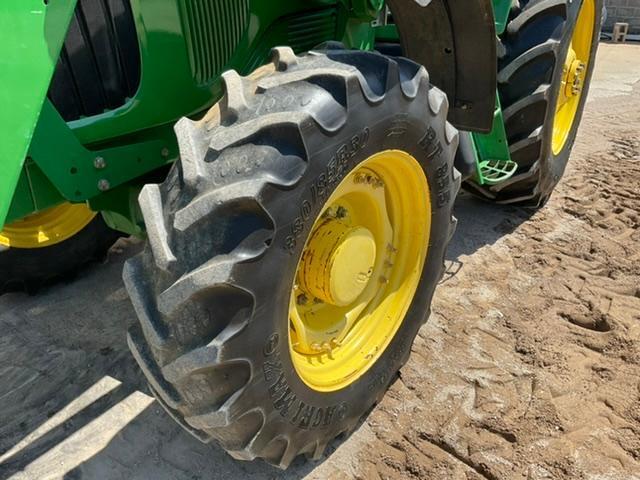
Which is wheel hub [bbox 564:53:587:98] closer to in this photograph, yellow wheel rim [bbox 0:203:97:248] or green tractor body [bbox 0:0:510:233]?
green tractor body [bbox 0:0:510:233]

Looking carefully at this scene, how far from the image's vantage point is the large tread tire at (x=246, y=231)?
61.4 inches

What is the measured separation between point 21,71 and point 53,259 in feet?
6.07

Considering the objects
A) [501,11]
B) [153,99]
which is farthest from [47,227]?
[501,11]

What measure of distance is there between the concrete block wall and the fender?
8860 mm

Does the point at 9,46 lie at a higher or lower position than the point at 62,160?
higher

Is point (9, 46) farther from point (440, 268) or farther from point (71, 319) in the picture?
point (71, 319)

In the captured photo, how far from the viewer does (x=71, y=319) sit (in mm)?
3041

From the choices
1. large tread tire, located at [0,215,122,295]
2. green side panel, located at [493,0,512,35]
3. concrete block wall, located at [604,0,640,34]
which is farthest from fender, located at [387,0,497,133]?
concrete block wall, located at [604,0,640,34]

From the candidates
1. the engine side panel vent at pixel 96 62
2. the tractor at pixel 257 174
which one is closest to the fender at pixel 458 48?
the tractor at pixel 257 174

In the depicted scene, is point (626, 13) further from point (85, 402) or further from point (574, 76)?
point (85, 402)

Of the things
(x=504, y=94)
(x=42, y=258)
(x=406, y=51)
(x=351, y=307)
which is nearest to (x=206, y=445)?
(x=351, y=307)

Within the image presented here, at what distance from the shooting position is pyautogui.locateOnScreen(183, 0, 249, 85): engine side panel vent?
195cm

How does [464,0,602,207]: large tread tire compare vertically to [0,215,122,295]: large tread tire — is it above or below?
above

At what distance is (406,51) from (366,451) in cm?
153
